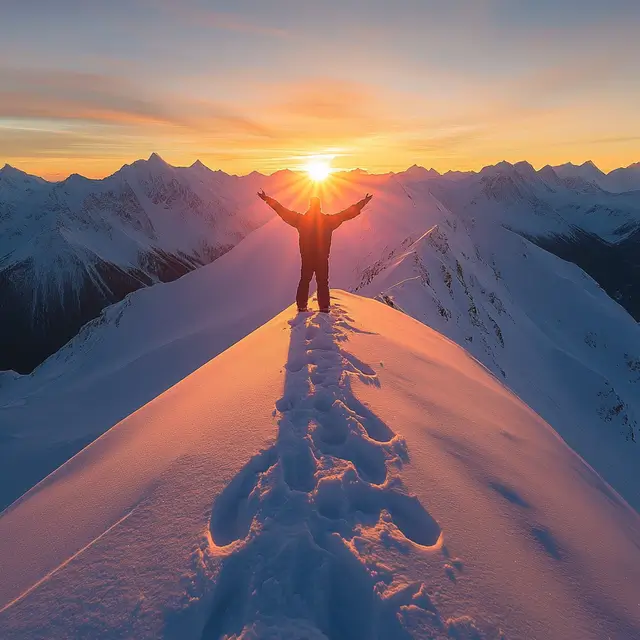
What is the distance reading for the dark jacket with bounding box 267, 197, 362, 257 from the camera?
11.3m

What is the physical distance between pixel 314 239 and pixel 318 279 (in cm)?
110

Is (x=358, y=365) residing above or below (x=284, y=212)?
below

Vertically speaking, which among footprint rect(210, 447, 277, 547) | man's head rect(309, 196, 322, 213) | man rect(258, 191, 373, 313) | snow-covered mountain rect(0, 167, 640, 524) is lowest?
snow-covered mountain rect(0, 167, 640, 524)

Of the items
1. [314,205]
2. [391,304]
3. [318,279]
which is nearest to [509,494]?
[318,279]

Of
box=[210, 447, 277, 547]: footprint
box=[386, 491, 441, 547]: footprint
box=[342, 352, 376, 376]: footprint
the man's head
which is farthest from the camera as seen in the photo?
the man's head

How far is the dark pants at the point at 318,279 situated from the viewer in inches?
448

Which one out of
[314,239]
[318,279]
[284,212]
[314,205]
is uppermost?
[314,205]

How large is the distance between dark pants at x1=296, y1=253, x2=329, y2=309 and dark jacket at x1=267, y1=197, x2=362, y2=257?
0.17 m

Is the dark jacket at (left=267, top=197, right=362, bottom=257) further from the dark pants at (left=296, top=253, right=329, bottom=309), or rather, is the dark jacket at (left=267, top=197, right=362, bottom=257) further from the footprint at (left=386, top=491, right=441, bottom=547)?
the footprint at (left=386, top=491, right=441, bottom=547)

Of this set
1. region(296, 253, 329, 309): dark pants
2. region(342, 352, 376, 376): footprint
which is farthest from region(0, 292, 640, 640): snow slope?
region(296, 253, 329, 309): dark pants

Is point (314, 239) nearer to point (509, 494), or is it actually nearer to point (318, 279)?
point (318, 279)

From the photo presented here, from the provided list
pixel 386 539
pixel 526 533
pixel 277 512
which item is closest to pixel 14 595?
pixel 277 512

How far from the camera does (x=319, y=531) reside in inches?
136

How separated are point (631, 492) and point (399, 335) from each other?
33.3 metres
